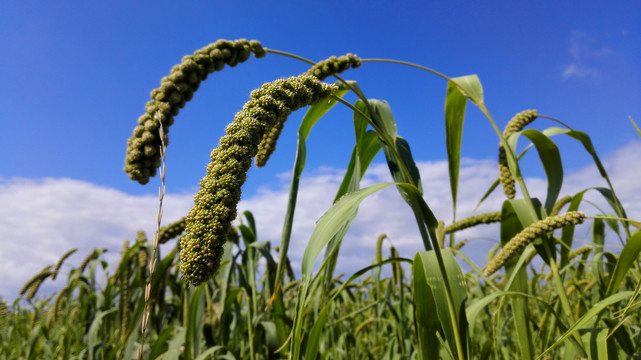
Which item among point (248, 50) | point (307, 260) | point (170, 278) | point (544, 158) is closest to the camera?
point (307, 260)

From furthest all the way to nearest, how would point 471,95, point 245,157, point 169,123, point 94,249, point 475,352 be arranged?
point 94,249, point 475,352, point 471,95, point 169,123, point 245,157

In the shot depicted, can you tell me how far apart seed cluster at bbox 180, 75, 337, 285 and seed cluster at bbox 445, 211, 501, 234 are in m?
1.37

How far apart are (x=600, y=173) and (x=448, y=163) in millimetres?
1001

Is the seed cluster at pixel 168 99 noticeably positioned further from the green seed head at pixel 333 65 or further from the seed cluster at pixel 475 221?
the seed cluster at pixel 475 221

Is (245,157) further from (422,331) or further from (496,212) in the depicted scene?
(496,212)

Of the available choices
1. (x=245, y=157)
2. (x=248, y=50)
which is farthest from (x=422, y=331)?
(x=248, y=50)

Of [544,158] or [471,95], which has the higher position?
[471,95]

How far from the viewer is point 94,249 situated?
451cm

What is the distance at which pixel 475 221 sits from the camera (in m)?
2.29

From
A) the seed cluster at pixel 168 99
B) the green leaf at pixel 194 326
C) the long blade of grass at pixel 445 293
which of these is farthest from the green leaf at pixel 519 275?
the green leaf at pixel 194 326

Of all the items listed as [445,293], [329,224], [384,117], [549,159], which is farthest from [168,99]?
[549,159]

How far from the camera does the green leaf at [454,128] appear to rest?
1851 millimetres

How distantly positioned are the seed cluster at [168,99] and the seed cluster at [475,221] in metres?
1.46

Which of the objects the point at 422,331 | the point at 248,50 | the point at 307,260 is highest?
the point at 248,50
